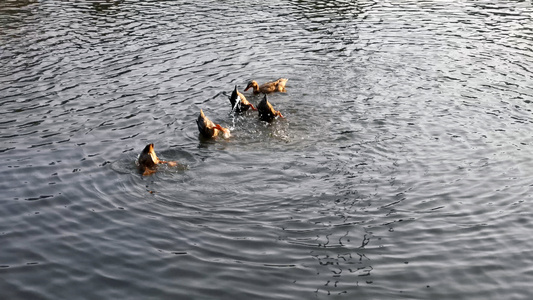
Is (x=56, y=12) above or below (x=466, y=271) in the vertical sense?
above

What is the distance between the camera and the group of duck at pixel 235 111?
40.6 feet

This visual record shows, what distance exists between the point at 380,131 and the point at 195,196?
5478 mm

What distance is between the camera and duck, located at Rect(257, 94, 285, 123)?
50.1 feet

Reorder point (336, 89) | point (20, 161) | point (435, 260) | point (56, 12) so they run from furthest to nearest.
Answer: point (56, 12) → point (336, 89) → point (20, 161) → point (435, 260)

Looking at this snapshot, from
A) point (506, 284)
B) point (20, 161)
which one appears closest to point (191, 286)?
point (506, 284)

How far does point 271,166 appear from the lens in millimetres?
12672

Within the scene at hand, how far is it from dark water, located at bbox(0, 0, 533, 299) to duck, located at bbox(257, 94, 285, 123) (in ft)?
1.18

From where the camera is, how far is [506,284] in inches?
351

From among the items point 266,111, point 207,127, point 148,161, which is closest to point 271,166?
point 207,127

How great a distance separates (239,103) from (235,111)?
348 millimetres

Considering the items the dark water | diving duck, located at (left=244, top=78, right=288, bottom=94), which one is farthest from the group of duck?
the dark water

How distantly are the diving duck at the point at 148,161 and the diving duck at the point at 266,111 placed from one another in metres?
3.79

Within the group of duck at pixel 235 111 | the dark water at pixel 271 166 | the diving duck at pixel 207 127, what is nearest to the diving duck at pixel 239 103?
the group of duck at pixel 235 111

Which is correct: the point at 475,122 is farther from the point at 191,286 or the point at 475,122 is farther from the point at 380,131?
the point at 191,286
